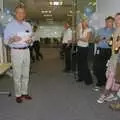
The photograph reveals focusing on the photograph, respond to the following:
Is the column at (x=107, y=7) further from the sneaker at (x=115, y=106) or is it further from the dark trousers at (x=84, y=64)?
the sneaker at (x=115, y=106)

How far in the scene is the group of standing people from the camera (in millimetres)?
5023

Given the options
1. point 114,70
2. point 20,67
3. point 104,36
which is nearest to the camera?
point 114,70

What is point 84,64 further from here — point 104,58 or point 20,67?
point 20,67

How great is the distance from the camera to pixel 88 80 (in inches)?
278

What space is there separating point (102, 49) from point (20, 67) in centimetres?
174

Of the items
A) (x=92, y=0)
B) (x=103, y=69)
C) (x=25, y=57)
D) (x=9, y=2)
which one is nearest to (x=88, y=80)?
(x=103, y=69)

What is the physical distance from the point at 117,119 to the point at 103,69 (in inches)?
82.3

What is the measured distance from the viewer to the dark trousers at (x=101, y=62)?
6.27m

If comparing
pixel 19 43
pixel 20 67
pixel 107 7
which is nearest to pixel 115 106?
pixel 20 67

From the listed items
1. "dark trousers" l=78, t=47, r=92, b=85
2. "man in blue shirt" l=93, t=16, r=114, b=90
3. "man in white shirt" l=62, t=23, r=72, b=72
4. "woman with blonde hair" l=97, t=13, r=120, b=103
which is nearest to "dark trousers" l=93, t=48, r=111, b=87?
"man in blue shirt" l=93, t=16, r=114, b=90

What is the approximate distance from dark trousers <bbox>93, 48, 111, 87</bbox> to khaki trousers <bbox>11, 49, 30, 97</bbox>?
5.25 feet

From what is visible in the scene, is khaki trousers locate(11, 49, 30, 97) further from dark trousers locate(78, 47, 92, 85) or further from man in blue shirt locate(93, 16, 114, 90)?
dark trousers locate(78, 47, 92, 85)

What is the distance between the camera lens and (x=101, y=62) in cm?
648


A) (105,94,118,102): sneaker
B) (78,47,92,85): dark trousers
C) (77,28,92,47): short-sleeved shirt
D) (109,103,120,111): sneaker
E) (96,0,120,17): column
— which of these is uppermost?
(96,0,120,17): column
